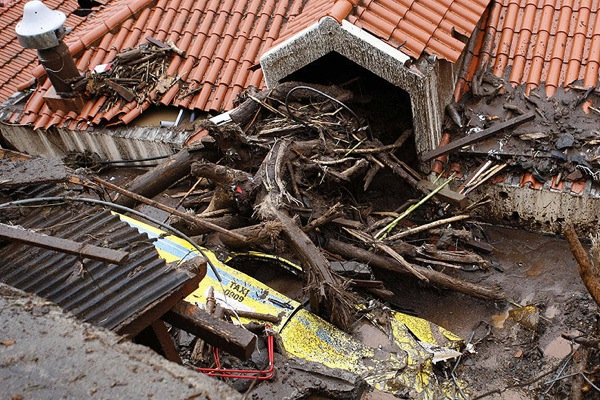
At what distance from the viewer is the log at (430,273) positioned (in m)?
8.00

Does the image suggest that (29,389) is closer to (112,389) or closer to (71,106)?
(112,389)

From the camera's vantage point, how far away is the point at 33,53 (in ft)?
45.1

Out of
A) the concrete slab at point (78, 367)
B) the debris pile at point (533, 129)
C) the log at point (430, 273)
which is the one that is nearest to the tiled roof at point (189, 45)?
the log at point (430, 273)

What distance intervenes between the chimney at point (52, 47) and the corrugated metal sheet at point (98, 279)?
6189 millimetres

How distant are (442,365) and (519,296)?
1853mm

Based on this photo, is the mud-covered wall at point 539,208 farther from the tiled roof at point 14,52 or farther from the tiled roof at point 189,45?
the tiled roof at point 14,52

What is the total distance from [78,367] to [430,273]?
6037mm

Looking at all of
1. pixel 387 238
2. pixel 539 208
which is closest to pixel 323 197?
pixel 387 238

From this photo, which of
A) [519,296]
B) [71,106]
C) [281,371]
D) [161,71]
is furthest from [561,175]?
[71,106]

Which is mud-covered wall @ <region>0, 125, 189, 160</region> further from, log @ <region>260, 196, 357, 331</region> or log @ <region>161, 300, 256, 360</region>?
log @ <region>161, 300, 256, 360</region>

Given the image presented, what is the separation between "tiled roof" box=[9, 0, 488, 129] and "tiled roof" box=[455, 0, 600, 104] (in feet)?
2.39

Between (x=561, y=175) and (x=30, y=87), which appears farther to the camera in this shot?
(x=30, y=87)

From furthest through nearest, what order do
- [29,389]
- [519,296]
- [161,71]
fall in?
[161,71], [519,296], [29,389]

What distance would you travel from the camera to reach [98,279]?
4.06m
